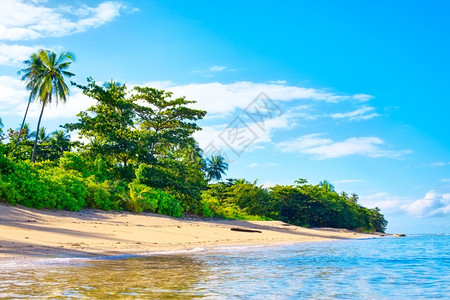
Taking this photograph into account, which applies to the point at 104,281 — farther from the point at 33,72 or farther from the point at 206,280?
the point at 33,72

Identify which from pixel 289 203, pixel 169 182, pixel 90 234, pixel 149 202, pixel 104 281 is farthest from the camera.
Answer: pixel 289 203

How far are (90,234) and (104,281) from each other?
653cm

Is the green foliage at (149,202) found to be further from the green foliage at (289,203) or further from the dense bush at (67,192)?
the green foliage at (289,203)

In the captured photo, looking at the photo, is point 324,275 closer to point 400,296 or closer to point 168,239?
point 400,296

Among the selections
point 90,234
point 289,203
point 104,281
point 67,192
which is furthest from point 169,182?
point 289,203

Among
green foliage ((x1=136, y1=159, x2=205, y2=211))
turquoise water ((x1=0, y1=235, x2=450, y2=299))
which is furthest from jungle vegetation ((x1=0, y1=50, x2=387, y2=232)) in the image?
turquoise water ((x1=0, y1=235, x2=450, y2=299))

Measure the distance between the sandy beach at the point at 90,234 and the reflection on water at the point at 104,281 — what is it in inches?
68.5

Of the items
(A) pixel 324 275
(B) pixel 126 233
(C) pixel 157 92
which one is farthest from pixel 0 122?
(A) pixel 324 275

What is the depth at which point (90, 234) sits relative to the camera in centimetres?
1202

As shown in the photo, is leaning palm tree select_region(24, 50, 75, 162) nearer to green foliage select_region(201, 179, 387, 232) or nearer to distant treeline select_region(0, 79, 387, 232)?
distant treeline select_region(0, 79, 387, 232)

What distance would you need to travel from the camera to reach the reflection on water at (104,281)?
502 centimetres

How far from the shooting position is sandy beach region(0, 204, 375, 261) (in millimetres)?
9077

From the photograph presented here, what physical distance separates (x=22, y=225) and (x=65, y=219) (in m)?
2.83

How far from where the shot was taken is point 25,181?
49.4ft
